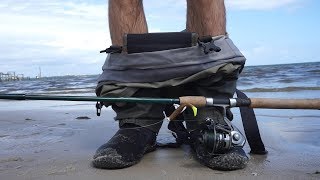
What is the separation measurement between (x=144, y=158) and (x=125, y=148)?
0.15 m

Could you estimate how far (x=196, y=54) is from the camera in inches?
74.8

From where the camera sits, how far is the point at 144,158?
1909mm

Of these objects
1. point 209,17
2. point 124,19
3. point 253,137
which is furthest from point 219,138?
point 124,19

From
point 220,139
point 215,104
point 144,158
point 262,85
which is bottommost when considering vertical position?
point 262,85

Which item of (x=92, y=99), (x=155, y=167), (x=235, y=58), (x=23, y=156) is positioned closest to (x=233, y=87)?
(x=235, y=58)

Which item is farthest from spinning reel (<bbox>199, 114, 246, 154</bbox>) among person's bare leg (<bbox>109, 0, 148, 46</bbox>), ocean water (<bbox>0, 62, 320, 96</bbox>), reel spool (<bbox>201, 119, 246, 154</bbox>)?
ocean water (<bbox>0, 62, 320, 96</bbox>)

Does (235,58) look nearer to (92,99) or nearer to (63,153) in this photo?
(92,99)

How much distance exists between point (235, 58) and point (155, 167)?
623 millimetres

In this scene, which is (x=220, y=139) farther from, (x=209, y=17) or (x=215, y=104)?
(x=209, y=17)

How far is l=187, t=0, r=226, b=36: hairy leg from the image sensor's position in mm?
2035

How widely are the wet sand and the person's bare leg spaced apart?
24.3 inches

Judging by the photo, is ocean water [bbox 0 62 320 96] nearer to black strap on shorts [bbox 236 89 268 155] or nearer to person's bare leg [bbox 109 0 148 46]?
black strap on shorts [bbox 236 89 268 155]

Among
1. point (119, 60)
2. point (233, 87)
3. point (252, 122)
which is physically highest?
point (119, 60)

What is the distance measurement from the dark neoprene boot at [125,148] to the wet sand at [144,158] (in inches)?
1.2
